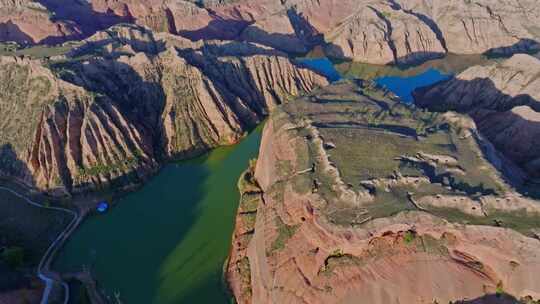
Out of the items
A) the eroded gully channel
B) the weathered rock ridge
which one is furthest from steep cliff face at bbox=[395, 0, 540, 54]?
the eroded gully channel

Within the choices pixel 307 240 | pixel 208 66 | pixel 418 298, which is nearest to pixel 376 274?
pixel 418 298

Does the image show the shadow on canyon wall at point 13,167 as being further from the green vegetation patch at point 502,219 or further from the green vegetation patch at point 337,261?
the green vegetation patch at point 502,219

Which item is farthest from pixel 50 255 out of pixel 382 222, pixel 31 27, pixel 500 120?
pixel 31 27

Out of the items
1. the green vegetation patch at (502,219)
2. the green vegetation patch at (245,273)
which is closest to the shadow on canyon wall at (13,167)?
the green vegetation patch at (245,273)

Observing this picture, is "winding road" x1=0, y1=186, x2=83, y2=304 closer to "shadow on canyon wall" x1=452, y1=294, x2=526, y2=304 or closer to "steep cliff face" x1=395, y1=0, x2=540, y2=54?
"shadow on canyon wall" x1=452, y1=294, x2=526, y2=304

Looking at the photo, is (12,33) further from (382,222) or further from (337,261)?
(382,222)

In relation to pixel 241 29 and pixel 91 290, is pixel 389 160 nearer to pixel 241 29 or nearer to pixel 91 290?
pixel 91 290
